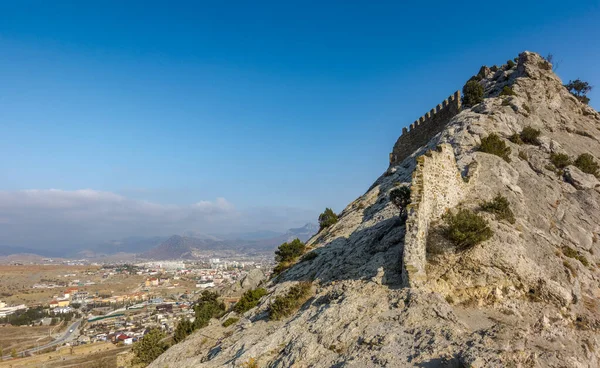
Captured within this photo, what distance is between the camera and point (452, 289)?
13.7m

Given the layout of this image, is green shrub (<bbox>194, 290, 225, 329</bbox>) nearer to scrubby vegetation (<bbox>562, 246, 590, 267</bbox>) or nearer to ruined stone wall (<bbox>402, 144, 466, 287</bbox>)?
ruined stone wall (<bbox>402, 144, 466, 287</bbox>)

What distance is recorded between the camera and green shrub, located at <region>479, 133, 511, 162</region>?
2378cm

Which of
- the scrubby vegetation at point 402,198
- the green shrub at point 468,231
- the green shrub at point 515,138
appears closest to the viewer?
the green shrub at point 468,231

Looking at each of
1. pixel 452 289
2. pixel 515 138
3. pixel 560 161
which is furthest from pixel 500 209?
pixel 515 138

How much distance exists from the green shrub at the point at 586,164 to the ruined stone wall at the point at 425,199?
48.1 ft

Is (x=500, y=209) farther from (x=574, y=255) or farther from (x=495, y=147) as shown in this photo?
(x=495, y=147)

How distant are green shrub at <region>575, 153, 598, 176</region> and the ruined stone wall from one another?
14.7m

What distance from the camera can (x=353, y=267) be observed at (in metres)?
17.4

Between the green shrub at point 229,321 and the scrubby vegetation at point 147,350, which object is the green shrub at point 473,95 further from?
the scrubby vegetation at point 147,350

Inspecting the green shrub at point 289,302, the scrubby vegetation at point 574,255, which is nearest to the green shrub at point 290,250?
the green shrub at point 289,302

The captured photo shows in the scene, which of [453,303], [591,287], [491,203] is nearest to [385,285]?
[453,303]

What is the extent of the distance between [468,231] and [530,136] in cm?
1872

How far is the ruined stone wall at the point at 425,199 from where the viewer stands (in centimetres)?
1341

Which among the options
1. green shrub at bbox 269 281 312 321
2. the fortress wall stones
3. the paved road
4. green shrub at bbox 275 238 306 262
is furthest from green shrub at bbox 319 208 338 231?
the paved road
